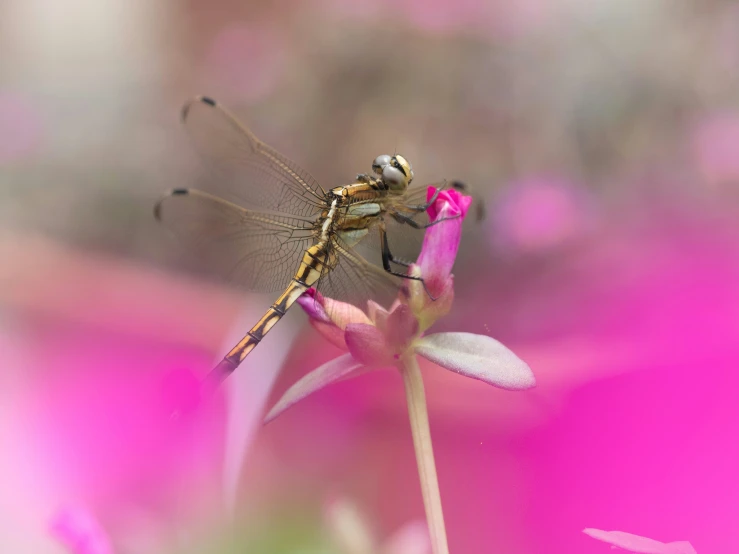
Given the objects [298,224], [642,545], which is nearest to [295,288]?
[298,224]

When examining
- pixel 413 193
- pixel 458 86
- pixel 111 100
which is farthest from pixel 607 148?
pixel 111 100

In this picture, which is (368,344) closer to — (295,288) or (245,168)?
(295,288)

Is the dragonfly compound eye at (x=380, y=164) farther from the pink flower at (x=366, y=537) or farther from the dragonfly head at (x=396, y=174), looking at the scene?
the pink flower at (x=366, y=537)

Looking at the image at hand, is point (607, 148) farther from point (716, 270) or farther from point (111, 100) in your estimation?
point (111, 100)

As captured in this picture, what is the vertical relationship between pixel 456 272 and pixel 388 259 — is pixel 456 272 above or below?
above

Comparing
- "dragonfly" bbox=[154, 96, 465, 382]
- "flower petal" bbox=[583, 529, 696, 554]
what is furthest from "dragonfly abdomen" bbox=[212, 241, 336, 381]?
"flower petal" bbox=[583, 529, 696, 554]

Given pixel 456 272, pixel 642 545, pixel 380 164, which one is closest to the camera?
pixel 642 545
